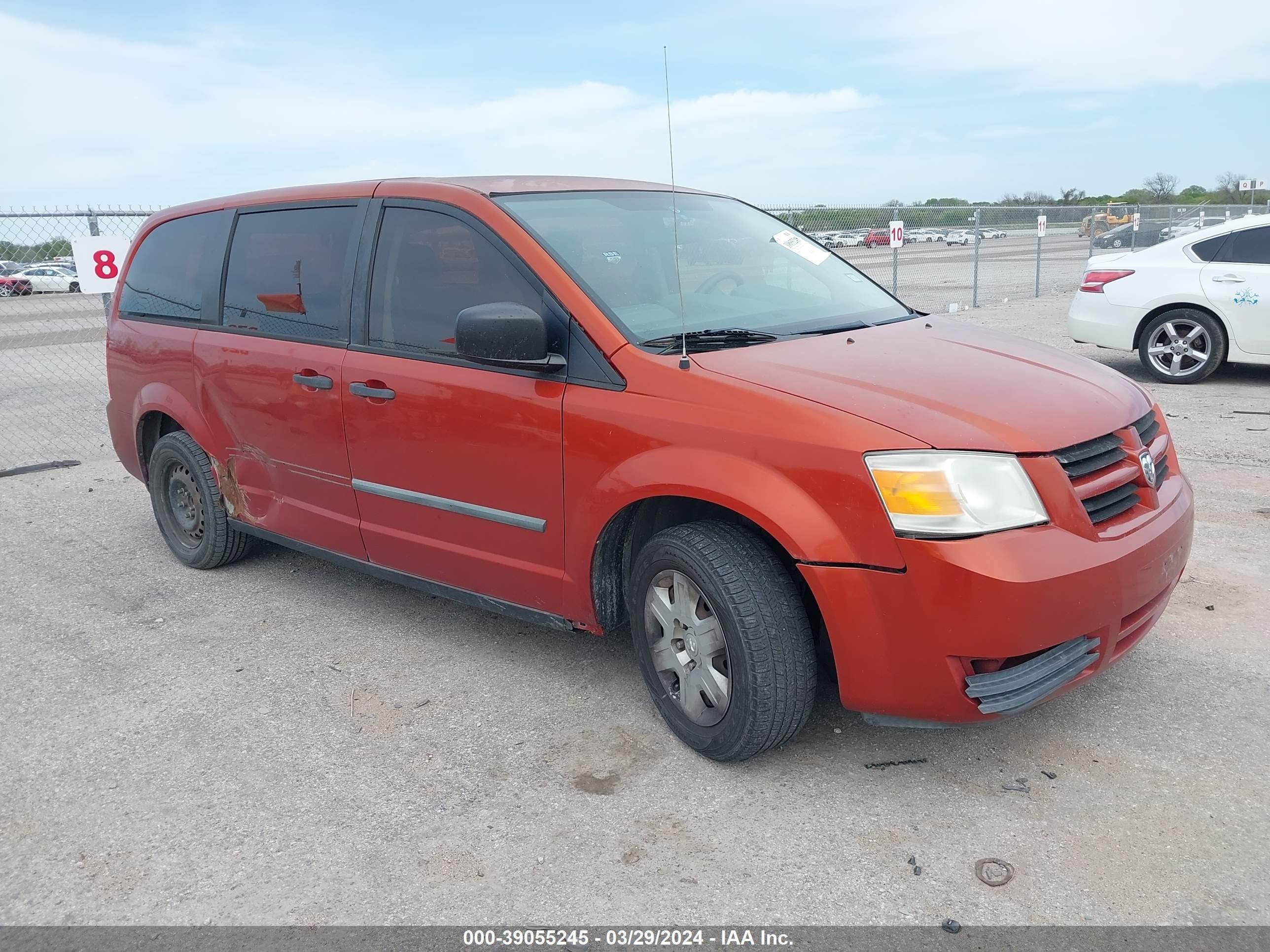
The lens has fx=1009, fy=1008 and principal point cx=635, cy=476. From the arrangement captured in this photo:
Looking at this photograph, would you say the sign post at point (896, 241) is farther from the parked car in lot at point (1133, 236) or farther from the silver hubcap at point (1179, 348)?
the parked car in lot at point (1133, 236)

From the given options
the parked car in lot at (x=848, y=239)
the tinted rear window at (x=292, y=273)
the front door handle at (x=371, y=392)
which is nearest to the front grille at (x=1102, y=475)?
the front door handle at (x=371, y=392)

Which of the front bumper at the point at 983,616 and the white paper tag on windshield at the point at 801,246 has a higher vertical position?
the white paper tag on windshield at the point at 801,246

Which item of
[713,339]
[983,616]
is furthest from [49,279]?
[983,616]

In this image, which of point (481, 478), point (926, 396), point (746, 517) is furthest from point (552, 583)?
point (926, 396)

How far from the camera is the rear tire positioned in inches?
192

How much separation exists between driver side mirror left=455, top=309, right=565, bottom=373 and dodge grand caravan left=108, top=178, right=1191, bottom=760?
0.4 inches

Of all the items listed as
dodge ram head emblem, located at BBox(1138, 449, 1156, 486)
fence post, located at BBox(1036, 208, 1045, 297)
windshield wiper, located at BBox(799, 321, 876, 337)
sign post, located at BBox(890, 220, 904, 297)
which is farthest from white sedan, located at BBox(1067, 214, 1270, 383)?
fence post, located at BBox(1036, 208, 1045, 297)

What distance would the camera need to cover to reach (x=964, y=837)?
8.92ft

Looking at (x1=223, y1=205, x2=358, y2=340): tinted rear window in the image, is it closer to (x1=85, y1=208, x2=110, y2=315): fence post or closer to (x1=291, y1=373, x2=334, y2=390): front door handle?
(x1=291, y1=373, x2=334, y2=390): front door handle

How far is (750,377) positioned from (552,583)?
40.5 inches

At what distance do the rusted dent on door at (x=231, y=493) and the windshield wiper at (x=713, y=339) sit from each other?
239 cm

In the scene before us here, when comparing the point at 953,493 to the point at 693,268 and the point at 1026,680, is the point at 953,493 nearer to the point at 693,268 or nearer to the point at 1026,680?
the point at 1026,680

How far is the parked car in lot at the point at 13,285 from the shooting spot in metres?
9.83

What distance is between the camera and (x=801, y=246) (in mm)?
4273
